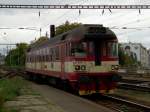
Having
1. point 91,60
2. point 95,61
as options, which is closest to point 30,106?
point 91,60

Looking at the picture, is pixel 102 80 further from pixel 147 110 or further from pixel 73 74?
pixel 147 110

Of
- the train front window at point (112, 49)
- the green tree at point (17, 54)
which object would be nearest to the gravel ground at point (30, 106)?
the train front window at point (112, 49)

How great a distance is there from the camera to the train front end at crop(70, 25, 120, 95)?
2111cm

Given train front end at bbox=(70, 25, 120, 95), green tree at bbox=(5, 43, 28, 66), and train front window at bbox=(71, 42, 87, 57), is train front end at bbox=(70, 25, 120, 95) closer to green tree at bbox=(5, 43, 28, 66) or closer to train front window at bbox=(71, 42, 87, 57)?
train front window at bbox=(71, 42, 87, 57)

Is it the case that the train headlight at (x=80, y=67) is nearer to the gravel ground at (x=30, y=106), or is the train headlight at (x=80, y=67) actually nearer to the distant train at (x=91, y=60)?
the distant train at (x=91, y=60)

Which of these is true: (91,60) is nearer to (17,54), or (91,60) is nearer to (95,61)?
(95,61)

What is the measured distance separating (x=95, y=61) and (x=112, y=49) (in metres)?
1.27

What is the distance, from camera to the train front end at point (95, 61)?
831 inches

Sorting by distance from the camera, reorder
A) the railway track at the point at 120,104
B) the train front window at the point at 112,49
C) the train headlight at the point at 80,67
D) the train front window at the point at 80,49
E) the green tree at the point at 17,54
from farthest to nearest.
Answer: the green tree at the point at 17,54 → the train front window at the point at 112,49 → the train front window at the point at 80,49 → the train headlight at the point at 80,67 → the railway track at the point at 120,104

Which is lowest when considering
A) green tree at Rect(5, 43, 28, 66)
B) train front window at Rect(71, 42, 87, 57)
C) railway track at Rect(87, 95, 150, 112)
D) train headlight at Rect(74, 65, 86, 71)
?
railway track at Rect(87, 95, 150, 112)

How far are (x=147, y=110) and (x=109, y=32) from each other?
6.71 m

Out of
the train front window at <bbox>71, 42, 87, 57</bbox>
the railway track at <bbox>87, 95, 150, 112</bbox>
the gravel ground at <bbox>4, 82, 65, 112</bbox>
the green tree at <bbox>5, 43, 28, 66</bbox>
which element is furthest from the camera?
the green tree at <bbox>5, 43, 28, 66</bbox>

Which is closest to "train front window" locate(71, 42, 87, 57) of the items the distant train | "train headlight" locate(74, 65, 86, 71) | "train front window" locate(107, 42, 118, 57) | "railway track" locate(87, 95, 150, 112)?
the distant train

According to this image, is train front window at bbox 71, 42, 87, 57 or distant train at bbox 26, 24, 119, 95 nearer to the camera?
distant train at bbox 26, 24, 119, 95
